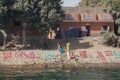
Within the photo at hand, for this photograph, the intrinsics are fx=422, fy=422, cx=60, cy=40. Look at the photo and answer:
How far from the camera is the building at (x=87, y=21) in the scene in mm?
84500

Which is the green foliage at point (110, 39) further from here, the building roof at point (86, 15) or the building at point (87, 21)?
the building roof at point (86, 15)

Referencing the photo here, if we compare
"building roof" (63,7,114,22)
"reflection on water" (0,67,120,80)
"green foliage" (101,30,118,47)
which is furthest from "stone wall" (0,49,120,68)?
"building roof" (63,7,114,22)

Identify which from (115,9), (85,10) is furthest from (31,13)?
(85,10)

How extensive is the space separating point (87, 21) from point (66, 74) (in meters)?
35.9

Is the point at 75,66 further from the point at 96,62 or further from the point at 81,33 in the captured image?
the point at 81,33

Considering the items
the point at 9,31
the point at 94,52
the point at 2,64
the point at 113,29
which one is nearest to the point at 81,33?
the point at 113,29

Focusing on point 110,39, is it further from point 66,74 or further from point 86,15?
point 66,74

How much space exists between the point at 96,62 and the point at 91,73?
30.5 ft

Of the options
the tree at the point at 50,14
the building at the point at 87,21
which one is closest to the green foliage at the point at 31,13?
the tree at the point at 50,14

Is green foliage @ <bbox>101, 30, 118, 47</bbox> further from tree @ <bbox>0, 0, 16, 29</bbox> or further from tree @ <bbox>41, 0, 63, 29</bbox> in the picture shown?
tree @ <bbox>0, 0, 16, 29</bbox>

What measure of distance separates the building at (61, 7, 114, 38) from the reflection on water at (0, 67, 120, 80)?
28703 millimetres

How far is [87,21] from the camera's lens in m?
85.6

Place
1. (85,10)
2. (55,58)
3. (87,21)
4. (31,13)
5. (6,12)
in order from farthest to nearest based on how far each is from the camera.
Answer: (85,10) → (87,21) → (31,13) → (6,12) → (55,58)

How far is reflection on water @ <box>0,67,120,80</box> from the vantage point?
155 feet
